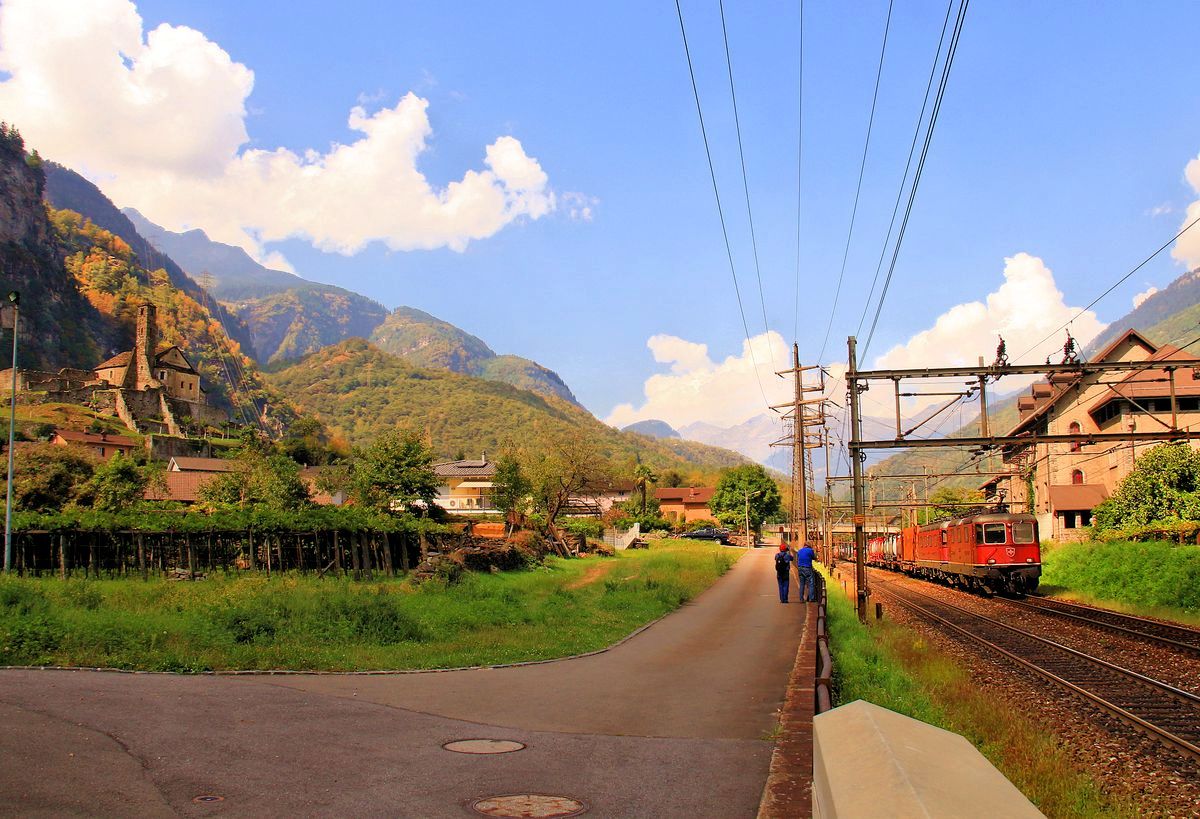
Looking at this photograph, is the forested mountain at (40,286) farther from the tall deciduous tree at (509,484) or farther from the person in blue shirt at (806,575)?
the person in blue shirt at (806,575)

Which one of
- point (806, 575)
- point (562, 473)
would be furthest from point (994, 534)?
point (562, 473)

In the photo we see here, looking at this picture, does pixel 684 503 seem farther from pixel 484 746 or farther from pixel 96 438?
pixel 484 746

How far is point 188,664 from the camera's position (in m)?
13.1

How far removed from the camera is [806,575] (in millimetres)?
27766

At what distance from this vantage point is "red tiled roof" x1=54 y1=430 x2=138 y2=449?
337ft

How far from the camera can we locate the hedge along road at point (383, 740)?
6.68m

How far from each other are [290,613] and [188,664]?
16.1ft

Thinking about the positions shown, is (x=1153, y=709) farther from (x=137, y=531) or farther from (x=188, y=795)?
(x=137, y=531)

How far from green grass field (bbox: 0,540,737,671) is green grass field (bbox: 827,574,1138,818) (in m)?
5.70

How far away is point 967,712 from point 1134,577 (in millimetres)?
23334

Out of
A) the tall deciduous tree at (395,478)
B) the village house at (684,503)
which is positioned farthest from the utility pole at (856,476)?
the village house at (684,503)

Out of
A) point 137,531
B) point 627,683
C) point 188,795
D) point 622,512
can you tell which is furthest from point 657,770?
point 622,512

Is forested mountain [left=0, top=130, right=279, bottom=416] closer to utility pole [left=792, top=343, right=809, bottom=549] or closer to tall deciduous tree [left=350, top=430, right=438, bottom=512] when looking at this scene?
tall deciduous tree [left=350, top=430, right=438, bottom=512]

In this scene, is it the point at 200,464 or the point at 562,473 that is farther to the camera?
the point at 200,464
